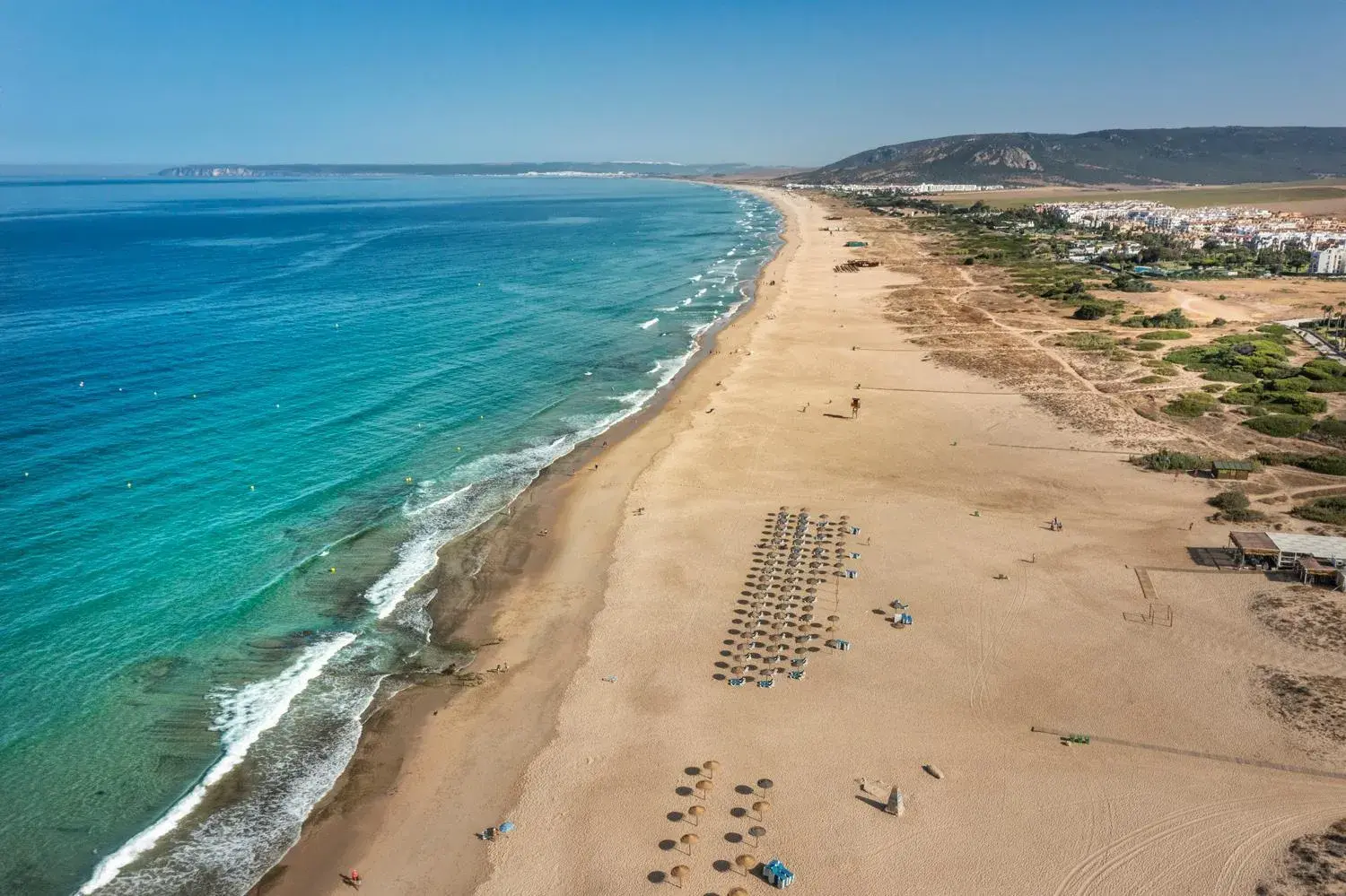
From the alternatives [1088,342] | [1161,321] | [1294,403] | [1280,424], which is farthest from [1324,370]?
[1161,321]

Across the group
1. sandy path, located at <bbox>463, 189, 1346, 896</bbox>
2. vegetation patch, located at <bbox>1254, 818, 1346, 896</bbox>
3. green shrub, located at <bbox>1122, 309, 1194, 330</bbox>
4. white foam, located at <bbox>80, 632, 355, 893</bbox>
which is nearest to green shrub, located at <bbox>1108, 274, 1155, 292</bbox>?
green shrub, located at <bbox>1122, 309, 1194, 330</bbox>

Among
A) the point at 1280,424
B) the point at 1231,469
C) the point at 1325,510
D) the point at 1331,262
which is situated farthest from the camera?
the point at 1331,262

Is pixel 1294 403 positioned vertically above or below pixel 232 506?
above

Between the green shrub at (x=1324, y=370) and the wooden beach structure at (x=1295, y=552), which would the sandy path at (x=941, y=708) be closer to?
the wooden beach structure at (x=1295, y=552)

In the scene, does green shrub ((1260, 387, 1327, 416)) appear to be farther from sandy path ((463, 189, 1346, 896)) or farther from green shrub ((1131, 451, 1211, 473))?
sandy path ((463, 189, 1346, 896))

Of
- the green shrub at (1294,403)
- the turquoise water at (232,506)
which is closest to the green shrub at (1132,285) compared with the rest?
the green shrub at (1294,403)

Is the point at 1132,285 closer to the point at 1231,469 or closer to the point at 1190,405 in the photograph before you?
the point at 1190,405
